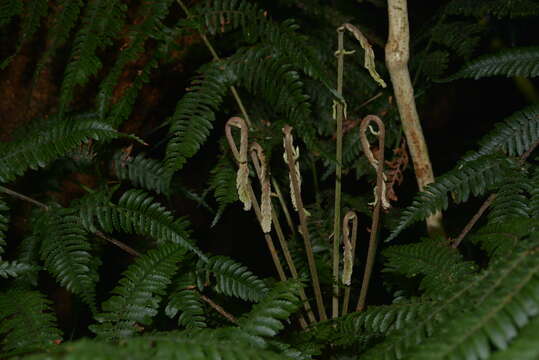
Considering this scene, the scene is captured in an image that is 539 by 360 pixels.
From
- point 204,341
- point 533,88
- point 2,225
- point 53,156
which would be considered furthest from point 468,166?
point 533,88

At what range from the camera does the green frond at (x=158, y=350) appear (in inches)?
31.7

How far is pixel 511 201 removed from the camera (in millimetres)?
1618

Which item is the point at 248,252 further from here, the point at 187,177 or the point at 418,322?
the point at 418,322

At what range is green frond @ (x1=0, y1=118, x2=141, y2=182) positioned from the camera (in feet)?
5.74

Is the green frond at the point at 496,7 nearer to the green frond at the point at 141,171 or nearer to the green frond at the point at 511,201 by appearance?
the green frond at the point at 511,201

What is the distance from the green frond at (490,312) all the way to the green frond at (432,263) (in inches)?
15.7

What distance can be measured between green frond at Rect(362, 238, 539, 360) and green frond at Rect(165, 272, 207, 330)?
2.52 ft

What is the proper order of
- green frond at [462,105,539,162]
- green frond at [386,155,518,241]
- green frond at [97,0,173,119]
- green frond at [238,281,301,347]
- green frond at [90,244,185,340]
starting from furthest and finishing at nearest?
green frond at [97,0,173,119] → green frond at [462,105,539,162] → green frond at [386,155,518,241] → green frond at [90,244,185,340] → green frond at [238,281,301,347]

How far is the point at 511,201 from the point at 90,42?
5.33 feet

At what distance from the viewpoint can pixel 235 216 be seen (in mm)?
3244

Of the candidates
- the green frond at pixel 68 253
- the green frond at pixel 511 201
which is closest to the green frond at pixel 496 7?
the green frond at pixel 511 201

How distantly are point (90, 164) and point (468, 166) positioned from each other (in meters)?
1.64

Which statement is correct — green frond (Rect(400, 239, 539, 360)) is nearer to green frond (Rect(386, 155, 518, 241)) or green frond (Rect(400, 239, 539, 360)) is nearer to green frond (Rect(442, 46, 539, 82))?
green frond (Rect(386, 155, 518, 241))

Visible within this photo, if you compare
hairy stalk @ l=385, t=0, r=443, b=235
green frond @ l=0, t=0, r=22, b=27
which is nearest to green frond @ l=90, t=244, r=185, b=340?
hairy stalk @ l=385, t=0, r=443, b=235
